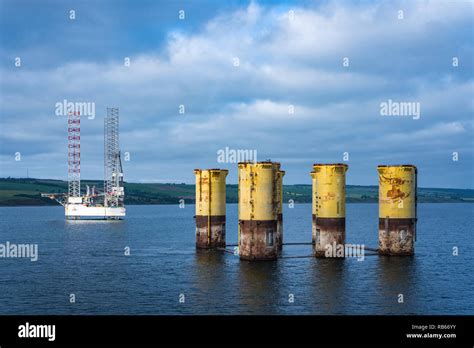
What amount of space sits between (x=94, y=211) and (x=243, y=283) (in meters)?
125

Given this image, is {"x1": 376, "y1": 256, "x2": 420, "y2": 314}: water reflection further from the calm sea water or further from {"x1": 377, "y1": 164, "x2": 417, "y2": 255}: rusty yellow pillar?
{"x1": 377, "y1": 164, "x2": 417, "y2": 255}: rusty yellow pillar

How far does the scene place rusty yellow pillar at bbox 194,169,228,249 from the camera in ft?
238

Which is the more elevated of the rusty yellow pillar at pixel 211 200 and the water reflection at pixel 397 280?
the rusty yellow pillar at pixel 211 200

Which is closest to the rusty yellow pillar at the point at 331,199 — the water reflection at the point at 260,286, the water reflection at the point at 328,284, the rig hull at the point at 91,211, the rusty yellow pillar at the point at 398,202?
the water reflection at the point at 328,284

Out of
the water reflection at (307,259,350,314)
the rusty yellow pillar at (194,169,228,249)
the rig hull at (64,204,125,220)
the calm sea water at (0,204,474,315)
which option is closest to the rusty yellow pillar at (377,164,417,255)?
the calm sea water at (0,204,474,315)

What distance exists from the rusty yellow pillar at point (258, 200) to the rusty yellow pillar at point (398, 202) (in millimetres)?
13268

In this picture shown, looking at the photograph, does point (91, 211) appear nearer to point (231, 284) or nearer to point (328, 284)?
point (231, 284)

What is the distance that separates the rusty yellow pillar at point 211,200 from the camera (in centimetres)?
7256

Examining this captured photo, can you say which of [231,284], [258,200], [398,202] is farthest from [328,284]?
[398,202]

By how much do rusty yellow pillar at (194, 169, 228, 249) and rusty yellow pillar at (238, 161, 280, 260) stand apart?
1459cm

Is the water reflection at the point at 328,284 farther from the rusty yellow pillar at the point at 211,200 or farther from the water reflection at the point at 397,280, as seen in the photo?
the rusty yellow pillar at the point at 211,200

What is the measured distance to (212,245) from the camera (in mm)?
74625
